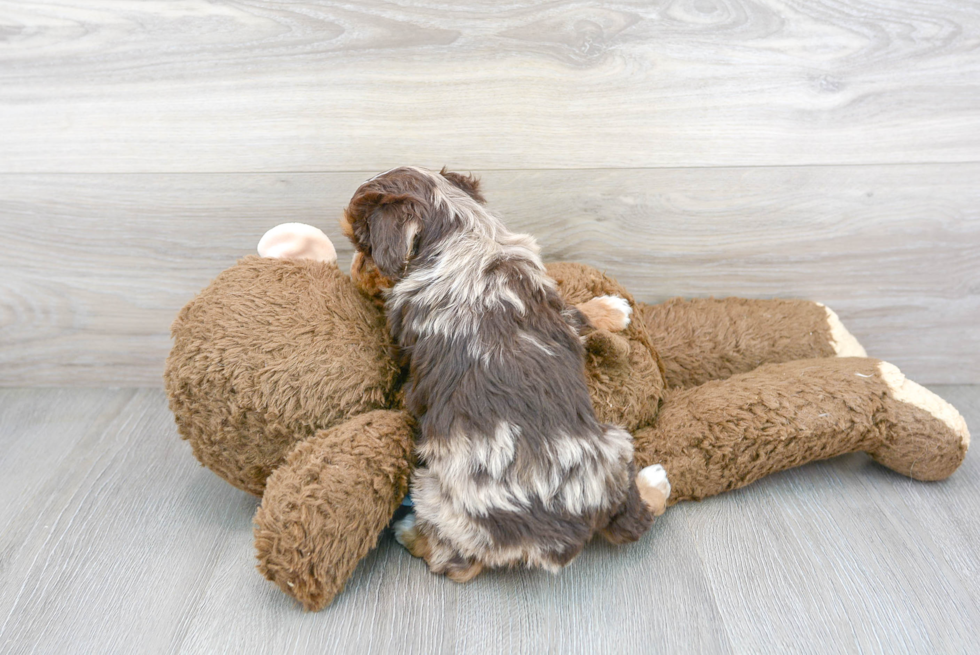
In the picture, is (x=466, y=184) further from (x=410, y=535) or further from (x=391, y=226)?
(x=410, y=535)

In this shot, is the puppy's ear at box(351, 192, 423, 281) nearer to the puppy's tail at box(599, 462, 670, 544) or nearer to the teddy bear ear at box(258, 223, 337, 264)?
the teddy bear ear at box(258, 223, 337, 264)

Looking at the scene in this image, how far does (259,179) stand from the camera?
5.24ft

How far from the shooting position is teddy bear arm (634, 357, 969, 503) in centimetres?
136

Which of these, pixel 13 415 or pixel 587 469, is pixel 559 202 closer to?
pixel 587 469

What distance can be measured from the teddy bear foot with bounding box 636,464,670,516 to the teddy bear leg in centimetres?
29

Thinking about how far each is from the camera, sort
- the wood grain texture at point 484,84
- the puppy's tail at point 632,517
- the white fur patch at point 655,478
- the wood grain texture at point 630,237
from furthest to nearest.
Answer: the wood grain texture at point 630,237 → the wood grain texture at point 484,84 → the white fur patch at point 655,478 → the puppy's tail at point 632,517

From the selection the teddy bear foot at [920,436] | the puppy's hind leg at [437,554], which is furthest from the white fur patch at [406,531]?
the teddy bear foot at [920,436]

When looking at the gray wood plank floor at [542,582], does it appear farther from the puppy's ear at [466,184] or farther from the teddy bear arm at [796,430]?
the puppy's ear at [466,184]

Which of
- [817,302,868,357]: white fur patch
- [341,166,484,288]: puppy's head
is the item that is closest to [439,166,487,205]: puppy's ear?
[341,166,484,288]: puppy's head

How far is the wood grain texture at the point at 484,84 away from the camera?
149 cm

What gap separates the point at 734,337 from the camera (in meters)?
1.58

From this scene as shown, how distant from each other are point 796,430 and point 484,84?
0.97 m

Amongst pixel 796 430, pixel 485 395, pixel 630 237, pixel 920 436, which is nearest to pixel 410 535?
pixel 485 395

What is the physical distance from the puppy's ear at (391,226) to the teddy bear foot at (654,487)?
1.94 ft
